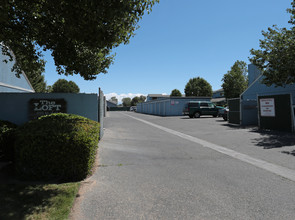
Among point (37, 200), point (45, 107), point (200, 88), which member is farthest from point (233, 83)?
point (37, 200)

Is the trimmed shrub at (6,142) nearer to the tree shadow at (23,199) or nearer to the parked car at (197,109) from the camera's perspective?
the tree shadow at (23,199)

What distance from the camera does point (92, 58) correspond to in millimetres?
9258

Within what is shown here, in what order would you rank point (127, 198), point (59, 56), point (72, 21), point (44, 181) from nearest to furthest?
point (127, 198) → point (44, 181) → point (72, 21) → point (59, 56)

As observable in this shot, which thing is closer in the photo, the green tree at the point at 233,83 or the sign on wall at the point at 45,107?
the sign on wall at the point at 45,107

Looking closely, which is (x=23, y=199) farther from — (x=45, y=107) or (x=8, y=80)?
(x=8, y=80)

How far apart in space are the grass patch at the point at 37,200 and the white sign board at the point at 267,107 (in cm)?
1310

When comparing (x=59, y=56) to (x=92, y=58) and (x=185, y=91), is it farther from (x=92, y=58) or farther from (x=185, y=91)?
(x=185, y=91)

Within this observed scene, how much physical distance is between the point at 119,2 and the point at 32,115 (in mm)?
7501

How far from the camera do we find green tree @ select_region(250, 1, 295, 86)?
437 inches

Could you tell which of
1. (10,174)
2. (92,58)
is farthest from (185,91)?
(10,174)

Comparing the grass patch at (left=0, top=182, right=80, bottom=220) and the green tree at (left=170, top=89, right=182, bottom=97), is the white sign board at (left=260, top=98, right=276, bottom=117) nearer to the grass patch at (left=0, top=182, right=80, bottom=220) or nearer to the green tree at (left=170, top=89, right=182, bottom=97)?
the grass patch at (left=0, top=182, right=80, bottom=220)

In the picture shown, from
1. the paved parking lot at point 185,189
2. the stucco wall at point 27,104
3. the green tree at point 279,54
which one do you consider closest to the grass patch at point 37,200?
the paved parking lot at point 185,189

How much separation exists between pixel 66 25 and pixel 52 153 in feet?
10.8

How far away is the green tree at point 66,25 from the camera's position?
176 inches
